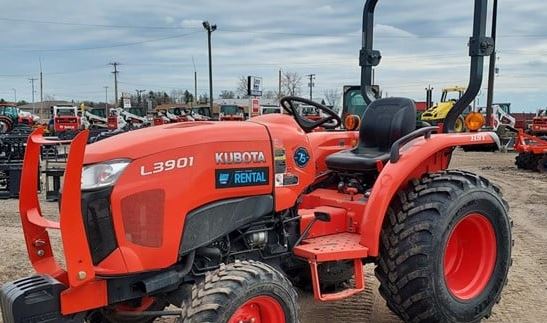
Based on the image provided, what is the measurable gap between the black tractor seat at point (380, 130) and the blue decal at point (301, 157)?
49 centimetres

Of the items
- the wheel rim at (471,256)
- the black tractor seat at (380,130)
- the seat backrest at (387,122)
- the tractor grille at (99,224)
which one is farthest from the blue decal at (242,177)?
the wheel rim at (471,256)

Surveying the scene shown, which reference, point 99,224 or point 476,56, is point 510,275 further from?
point 99,224

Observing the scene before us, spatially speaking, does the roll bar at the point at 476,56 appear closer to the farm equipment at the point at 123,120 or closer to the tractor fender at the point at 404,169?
the tractor fender at the point at 404,169

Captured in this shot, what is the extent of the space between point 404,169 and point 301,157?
638mm

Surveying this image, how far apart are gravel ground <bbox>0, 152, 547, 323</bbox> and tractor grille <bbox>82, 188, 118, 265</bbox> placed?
177 cm

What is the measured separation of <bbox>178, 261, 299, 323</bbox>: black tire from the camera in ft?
8.62

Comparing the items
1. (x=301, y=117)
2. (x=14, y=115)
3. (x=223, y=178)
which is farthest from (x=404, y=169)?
(x=14, y=115)

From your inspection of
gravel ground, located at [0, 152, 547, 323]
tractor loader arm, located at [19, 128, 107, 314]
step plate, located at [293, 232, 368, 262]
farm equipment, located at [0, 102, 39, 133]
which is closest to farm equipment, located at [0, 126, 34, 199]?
gravel ground, located at [0, 152, 547, 323]

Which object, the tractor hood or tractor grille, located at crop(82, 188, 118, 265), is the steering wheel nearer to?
the tractor hood

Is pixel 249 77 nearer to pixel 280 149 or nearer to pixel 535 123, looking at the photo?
pixel 535 123

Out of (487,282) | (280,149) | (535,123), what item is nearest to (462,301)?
(487,282)

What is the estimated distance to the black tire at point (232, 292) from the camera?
2627 millimetres

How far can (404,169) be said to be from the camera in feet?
11.5

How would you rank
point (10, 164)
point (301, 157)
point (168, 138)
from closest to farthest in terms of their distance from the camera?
point (168, 138)
point (301, 157)
point (10, 164)
